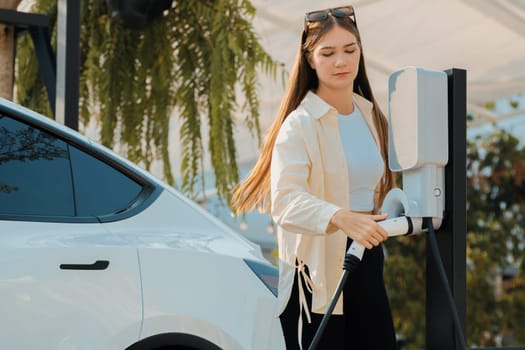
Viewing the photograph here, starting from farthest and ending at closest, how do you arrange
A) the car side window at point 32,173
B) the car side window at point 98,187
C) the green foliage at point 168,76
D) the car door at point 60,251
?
the green foliage at point 168,76, the car side window at point 98,187, the car side window at point 32,173, the car door at point 60,251

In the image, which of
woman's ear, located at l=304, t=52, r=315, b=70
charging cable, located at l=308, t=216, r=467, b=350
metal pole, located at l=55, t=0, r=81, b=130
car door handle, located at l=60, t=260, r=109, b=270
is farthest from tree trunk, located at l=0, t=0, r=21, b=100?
charging cable, located at l=308, t=216, r=467, b=350

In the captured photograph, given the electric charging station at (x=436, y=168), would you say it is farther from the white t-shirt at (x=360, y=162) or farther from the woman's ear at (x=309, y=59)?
the woman's ear at (x=309, y=59)

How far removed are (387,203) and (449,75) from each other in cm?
35

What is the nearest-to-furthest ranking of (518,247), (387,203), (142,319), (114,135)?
(387,203), (142,319), (114,135), (518,247)

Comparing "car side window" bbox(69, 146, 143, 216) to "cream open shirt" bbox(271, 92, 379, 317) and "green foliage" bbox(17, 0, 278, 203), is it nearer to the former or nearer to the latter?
"cream open shirt" bbox(271, 92, 379, 317)

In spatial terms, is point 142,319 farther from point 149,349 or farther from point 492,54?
point 492,54

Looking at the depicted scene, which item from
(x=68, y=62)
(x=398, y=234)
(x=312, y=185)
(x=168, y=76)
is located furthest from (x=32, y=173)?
(x=168, y=76)

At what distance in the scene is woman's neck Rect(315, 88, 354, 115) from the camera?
2.57 m

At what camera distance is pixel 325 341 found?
247 cm

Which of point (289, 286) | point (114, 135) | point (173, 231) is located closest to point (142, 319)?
point (173, 231)

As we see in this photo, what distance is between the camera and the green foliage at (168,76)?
5.63 m

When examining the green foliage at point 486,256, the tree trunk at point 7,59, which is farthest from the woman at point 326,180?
the green foliage at point 486,256

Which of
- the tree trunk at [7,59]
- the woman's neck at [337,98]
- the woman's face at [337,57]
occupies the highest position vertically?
the tree trunk at [7,59]

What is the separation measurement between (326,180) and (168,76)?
3445mm
